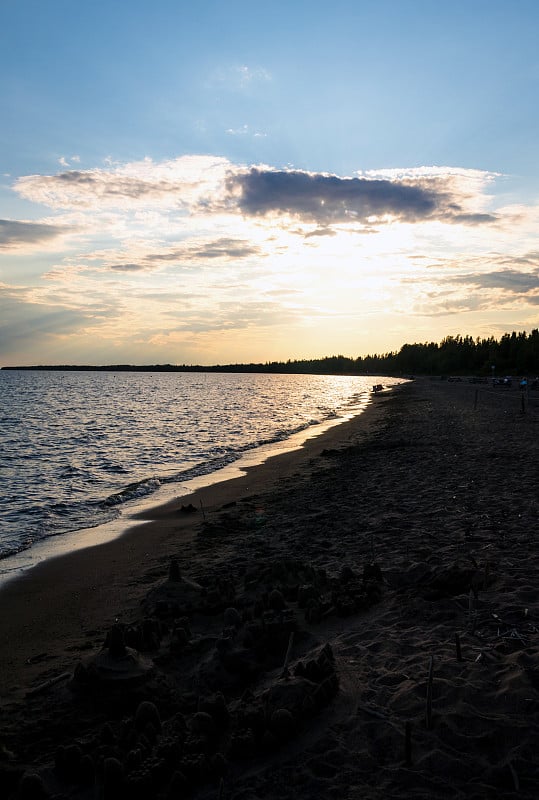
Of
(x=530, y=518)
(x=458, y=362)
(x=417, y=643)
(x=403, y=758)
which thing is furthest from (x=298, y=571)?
(x=458, y=362)

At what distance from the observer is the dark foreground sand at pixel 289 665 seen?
13.4ft

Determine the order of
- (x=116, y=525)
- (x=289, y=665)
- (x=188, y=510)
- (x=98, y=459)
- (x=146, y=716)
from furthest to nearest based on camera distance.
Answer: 1. (x=98, y=459)
2. (x=188, y=510)
3. (x=116, y=525)
4. (x=289, y=665)
5. (x=146, y=716)

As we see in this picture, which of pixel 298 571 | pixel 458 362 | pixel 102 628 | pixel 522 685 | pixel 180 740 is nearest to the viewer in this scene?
pixel 180 740

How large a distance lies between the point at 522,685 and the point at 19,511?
15.3m

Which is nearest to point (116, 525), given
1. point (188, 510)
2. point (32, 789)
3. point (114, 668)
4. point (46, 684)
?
point (188, 510)

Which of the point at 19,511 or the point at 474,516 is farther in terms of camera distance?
the point at 19,511

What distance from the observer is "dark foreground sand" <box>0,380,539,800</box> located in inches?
161

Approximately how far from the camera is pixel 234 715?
484 centimetres

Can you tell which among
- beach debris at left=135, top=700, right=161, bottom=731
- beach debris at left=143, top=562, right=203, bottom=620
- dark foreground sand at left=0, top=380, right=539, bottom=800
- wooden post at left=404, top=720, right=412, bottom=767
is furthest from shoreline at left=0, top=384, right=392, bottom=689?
wooden post at left=404, top=720, right=412, bottom=767

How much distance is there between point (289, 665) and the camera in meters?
5.73

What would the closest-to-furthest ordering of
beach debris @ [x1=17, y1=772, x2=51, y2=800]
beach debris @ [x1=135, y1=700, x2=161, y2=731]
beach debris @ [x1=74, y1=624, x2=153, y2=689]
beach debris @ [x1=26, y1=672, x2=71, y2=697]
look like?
1. beach debris @ [x1=17, y1=772, x2=51, y2=800]
2. beach debris @ [x1=135, y1=700, x2=161, y2=731]
3. beach debris @ [x1=74, y1=624, x2=153, y2=689]
4. beach debris @ [x1=26, y1=672, x2=71, y2=697]

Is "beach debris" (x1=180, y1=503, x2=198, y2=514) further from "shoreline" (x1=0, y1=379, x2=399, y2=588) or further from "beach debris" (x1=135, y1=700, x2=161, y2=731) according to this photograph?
"beach debris" (x1=135, y1=700, x2=161, y2=731)

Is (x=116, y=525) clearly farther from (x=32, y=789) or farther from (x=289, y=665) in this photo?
(x=32, y=789)

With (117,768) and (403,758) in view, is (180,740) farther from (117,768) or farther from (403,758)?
(403,758)
